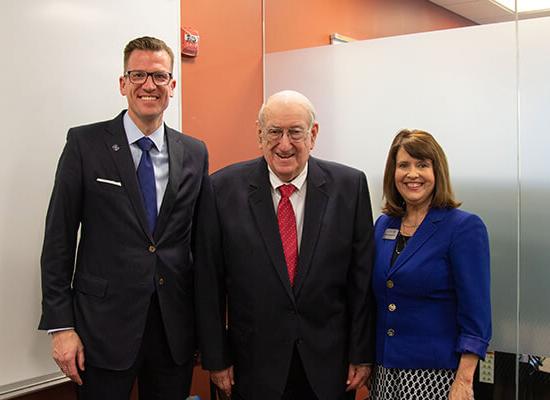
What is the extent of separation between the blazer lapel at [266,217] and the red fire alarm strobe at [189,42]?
1230mm

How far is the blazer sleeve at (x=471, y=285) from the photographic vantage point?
1.91 m

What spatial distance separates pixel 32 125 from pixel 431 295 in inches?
57.2

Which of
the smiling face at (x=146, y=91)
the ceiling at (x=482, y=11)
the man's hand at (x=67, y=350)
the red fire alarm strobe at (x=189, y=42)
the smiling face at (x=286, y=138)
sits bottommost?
the man's hand at (x=67, y=350)

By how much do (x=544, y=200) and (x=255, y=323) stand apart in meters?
1.44

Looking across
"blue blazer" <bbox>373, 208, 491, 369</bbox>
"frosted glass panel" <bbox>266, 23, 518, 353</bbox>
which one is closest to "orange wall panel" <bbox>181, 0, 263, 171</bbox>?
"frosted glass panel" <bbox>266, 23, 518, 353</bbox>

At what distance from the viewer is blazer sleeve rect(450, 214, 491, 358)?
191cm

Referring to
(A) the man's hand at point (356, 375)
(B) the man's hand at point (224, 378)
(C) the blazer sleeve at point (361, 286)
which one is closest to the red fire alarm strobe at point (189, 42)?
(C) the blazer sleeve at point (361, 286)

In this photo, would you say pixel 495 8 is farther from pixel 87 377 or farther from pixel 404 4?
pixel 87 377

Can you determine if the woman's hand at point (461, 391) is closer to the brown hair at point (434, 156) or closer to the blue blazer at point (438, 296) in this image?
the blue blazer at point (438, 296)

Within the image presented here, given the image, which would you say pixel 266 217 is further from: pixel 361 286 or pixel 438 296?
pixel 438 296

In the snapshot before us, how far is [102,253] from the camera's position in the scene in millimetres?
1823

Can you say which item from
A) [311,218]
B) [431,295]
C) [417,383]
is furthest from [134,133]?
[417,383]

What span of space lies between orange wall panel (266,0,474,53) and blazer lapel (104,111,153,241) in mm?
1906

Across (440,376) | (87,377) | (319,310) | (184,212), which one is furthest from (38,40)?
(440,376)
